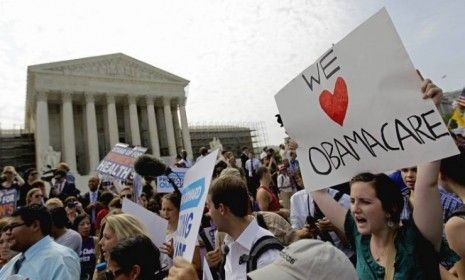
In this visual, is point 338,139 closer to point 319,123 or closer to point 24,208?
point 319,123

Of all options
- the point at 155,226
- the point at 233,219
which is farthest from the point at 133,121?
the point at 233,219

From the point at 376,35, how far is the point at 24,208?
3.41 meters

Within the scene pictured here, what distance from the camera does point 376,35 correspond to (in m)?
2.06

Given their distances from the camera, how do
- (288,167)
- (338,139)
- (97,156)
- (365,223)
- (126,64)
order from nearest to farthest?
(365,223)
(338,139)
(288,167)
(97,156)
(126,64)

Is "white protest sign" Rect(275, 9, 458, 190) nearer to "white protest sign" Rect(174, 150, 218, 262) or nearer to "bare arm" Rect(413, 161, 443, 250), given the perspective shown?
"bare arm" Rect(413, 161, 443, 250)

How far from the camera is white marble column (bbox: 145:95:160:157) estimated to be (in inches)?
1750

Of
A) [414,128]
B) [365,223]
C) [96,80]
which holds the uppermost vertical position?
[96,80]

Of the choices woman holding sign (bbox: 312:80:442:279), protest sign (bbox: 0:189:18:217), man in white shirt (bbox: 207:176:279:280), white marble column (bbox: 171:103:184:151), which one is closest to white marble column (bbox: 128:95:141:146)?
white marble column (bbox: 171:103:184:151)

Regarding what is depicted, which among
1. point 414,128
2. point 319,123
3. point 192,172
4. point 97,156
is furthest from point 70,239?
point 97,156

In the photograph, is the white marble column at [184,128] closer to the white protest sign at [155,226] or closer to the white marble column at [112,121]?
the white marble column at [112,121]

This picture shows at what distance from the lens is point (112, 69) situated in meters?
43.3

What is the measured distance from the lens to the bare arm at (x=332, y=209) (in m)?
2.50

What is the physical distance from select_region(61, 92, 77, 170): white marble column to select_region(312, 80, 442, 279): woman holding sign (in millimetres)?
40021

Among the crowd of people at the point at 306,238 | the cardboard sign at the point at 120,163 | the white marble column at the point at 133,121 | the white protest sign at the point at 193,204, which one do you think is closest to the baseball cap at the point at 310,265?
the crowd of people at the point at 306,238
